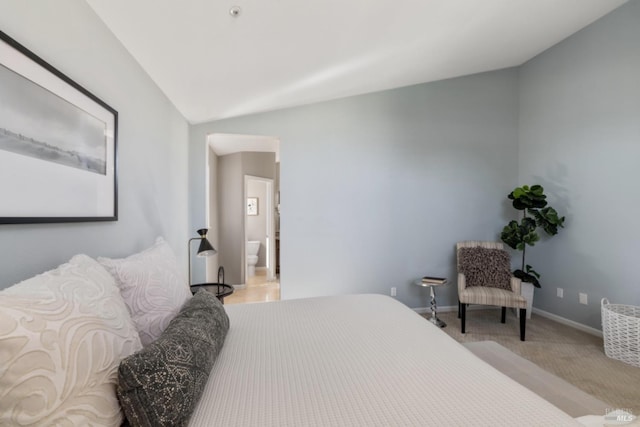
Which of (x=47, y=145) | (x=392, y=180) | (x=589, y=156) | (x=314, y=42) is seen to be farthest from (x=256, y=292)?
(x=589, y=156)

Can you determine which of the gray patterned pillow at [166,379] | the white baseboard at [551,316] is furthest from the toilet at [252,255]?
the gray patterned pillow at [166,379]

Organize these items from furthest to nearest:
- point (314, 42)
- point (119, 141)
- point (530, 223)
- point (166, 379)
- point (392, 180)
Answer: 1. point (392, 180)
2. point (530, 223)
3. point (314, 42)
4. point (119, 141)
5. point (166, 379)

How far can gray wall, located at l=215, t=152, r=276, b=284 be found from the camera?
4.50 m

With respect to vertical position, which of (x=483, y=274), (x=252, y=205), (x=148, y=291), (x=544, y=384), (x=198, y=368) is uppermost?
(x=252, y=205)

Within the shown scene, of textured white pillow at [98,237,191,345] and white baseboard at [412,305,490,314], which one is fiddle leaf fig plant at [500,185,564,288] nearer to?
white baseboard at [412,305,490,314]

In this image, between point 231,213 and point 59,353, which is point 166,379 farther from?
point 231,213

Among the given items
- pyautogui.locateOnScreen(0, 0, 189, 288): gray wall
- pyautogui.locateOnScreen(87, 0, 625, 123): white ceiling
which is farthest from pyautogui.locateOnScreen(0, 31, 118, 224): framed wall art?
pyautogui.locateOnScreen(87, 0, 625, 123): white ceiling

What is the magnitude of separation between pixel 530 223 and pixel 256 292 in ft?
12.1

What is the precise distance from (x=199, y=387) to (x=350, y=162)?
289 cm

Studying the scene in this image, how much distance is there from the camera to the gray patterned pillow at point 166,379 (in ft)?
2.25

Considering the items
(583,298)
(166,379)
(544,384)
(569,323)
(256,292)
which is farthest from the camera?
(256,292)

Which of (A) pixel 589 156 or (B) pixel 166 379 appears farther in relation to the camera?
(A) pixel 589 156

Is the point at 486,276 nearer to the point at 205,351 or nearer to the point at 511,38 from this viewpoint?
the point at 511,38

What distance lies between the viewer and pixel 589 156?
288cm
